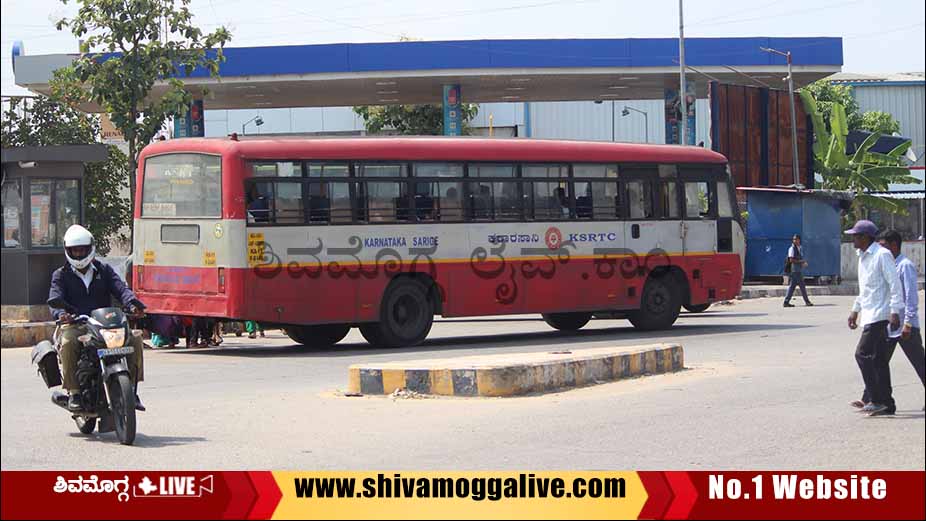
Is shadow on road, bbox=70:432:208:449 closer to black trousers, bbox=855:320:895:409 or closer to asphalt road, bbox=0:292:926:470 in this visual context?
asphalt road, bbox=0:292:926:470

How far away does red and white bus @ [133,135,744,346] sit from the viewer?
17.1 m

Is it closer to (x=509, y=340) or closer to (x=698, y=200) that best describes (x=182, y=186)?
(x=509, y=340)

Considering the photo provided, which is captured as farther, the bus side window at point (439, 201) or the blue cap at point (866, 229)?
the bus side window at point (439, 201)

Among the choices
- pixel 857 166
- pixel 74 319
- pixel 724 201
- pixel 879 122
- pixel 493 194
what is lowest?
pixel 74 319

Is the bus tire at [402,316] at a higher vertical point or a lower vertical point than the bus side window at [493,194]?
lower

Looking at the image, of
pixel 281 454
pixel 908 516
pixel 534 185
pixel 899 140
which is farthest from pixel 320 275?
pixel 899 140

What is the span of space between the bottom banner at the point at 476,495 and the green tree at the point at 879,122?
121 ft

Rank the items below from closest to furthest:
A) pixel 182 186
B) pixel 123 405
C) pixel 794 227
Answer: pixel 123 405
pixel 182 186
pixel 794 227

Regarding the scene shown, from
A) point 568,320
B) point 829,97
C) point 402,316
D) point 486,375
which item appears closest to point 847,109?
point 829,97

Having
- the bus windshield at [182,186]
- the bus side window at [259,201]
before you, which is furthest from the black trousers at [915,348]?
the bus windshield at [182,186]

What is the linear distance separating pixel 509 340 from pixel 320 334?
9.16 feet

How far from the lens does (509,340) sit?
65.6 ft

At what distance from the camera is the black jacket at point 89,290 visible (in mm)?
9672

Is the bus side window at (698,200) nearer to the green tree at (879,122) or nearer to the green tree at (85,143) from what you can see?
the green tree at (85,143)
